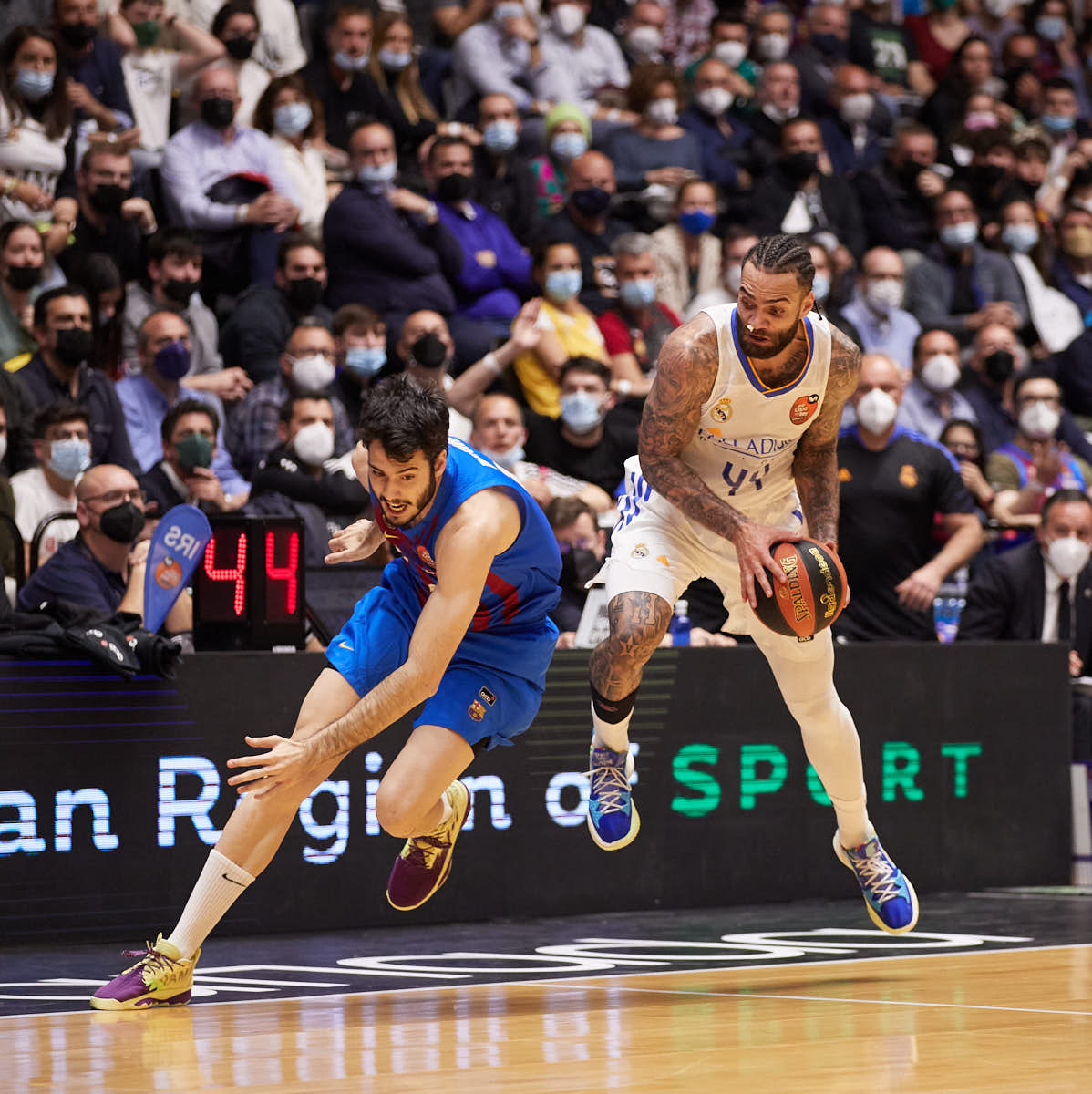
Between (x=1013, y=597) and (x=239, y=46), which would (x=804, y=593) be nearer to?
(x=1013, y=597)

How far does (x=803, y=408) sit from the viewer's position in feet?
20.0

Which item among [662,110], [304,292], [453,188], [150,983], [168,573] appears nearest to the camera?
[150,983]

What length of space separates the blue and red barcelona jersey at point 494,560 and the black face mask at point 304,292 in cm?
495

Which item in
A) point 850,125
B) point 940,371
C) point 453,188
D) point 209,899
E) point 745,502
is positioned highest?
point 850,125

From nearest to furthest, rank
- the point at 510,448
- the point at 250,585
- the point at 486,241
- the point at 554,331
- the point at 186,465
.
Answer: the point at 250,585 < the point at 186,465 < the point at 510,448 < the point at 554,331 < the point at 486,241

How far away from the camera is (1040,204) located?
15602 mm

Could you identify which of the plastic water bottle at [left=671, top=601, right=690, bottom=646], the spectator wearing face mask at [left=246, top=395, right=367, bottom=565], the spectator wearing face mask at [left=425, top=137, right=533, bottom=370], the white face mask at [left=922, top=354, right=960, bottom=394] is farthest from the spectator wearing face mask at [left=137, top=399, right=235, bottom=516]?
the white face mask at [left=922, top=354, right=960, bottom=394]

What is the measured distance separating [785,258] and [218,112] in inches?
238

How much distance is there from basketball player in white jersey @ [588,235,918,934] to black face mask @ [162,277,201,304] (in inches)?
170

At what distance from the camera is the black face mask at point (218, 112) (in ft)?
35.9

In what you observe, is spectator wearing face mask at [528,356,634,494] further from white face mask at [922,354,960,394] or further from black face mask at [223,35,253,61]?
black face mask at [223,35,253,61]

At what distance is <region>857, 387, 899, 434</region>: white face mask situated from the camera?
9.66 m

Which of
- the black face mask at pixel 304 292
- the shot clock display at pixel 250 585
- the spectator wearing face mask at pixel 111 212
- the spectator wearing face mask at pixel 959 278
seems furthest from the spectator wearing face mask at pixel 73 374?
the spectator wearing face mask at pixel 959 278

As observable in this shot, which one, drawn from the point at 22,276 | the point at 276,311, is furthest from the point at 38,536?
the point at 276,311
